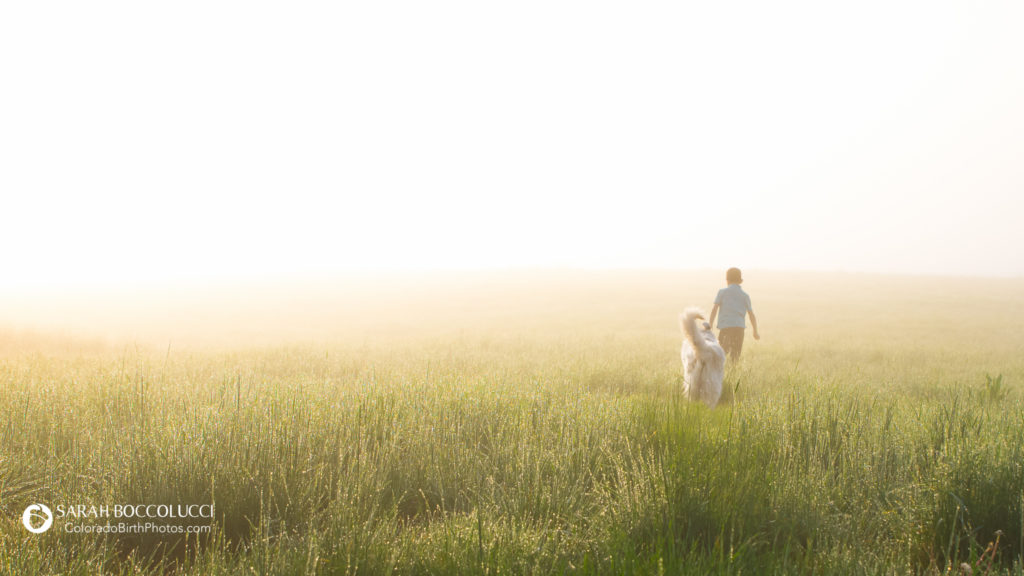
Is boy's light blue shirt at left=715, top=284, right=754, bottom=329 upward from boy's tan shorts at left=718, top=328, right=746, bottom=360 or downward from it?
upward

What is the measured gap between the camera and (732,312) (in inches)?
367

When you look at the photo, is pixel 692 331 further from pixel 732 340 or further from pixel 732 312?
pixel 732 340

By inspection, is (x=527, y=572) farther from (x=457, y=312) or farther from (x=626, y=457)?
(x=457, y=312)

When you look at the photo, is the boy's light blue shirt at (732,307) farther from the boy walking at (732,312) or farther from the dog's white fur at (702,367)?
the dog's white fur at (702,367)

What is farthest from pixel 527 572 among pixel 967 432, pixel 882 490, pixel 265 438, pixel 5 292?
pixel 5 292

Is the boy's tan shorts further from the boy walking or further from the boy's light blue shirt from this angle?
the boy's light blue shirt

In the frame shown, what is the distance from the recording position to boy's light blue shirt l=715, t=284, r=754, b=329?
9.28 meters

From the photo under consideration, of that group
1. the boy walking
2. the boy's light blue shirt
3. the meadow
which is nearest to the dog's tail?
the meadow

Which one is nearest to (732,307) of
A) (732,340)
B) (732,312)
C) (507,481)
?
(732,312)

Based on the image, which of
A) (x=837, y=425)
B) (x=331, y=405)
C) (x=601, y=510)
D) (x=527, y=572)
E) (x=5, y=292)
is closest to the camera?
(x=527, y=572)

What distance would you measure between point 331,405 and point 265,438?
1.29 m

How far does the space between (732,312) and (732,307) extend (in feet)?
0.29

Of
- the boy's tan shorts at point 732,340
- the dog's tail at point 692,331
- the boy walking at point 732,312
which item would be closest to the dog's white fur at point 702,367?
the dog's tail at point 692,331

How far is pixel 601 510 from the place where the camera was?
2.78 m
